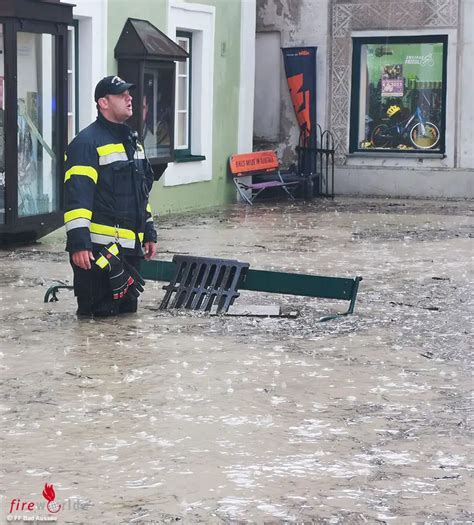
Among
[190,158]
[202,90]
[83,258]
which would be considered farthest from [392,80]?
[83,258]

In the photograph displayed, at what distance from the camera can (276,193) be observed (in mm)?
20641

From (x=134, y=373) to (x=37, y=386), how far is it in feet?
1.98

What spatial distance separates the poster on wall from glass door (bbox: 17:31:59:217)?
9.14 metres

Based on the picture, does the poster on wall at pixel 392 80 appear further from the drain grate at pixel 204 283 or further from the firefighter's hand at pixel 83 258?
the firefighter's hand at pixel 83 258

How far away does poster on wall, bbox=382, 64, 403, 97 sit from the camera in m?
21.1

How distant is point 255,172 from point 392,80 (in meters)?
3.03

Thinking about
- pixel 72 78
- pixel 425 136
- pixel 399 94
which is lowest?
pixel 425 136

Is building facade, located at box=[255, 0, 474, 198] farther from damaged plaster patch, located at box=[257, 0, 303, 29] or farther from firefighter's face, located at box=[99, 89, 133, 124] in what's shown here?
firefighter's face, located at box=[99, 89, 133, 124]

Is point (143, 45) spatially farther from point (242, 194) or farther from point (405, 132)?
point (405, 132)

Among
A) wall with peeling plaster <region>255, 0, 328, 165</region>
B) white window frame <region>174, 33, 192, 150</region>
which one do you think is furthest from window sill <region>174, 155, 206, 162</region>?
wall with peeling plaster <region>255, 0, 328, 165</region>

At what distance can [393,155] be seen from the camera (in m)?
21.2

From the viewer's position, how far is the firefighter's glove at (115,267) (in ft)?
29.9

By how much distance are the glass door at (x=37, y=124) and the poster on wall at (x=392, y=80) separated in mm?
9144

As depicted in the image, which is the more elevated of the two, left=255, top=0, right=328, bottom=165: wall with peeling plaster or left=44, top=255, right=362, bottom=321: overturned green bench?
left=255, top=0, right=328, bottom=165: wall with peeling plaster
